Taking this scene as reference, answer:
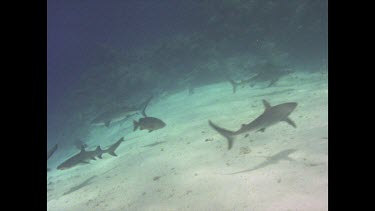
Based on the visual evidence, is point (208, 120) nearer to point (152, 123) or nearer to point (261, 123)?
point (152, 123)

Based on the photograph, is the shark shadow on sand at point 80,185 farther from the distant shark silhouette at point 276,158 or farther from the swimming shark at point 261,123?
the distant shark silhouette at point 276,158

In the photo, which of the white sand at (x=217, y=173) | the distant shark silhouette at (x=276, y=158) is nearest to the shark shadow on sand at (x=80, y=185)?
the white sand at (x=217, y=173)

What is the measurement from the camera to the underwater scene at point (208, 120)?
6.11 m

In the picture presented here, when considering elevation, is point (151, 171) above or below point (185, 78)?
below

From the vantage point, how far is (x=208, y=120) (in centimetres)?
1035

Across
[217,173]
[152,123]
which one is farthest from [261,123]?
[152,123]

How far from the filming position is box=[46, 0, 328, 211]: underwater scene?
6.11 metres

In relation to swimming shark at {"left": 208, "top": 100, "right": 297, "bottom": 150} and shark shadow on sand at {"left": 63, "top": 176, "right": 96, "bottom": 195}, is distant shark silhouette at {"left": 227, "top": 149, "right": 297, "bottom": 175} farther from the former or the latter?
shark shadow on sand at {"left": 63, "top": 176, "right": 96, "bottom": 195}
